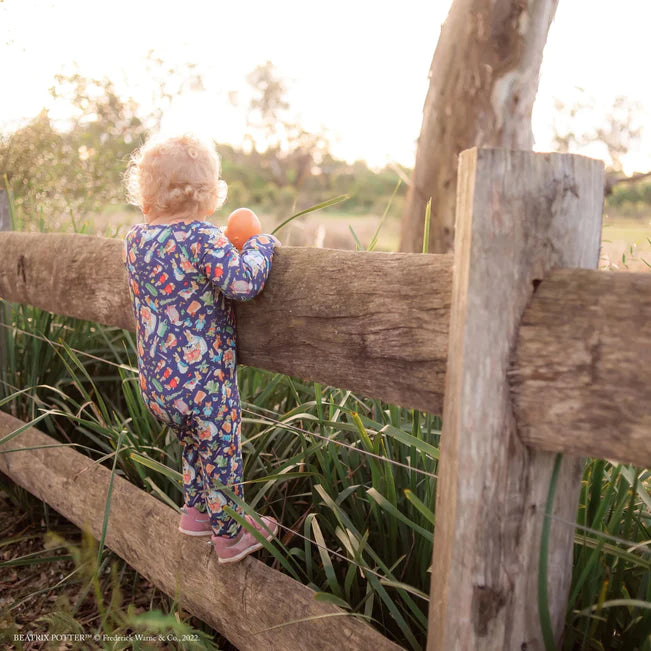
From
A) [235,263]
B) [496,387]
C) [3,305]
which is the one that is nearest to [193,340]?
[235,263]

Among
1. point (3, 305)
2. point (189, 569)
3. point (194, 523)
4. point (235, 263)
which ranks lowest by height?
point (189, 569)

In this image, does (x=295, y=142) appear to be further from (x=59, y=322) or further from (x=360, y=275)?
(x=360, y=275)

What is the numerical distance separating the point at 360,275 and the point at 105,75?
5.94 meters

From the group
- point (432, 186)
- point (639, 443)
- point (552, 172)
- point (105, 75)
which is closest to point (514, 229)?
point (552, 172)

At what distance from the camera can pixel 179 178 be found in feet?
5.98

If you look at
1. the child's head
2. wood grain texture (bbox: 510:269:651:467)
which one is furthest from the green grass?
the child's head

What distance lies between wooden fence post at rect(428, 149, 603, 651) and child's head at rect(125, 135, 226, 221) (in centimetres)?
89

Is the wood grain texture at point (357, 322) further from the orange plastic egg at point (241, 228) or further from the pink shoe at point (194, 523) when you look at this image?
the pink shoe at point (194, 523)

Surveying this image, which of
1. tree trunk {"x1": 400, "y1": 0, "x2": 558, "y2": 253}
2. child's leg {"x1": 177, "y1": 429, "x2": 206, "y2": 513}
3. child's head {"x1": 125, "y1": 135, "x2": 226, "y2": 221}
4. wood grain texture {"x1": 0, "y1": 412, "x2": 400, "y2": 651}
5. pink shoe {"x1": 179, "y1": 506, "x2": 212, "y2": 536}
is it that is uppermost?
tree trunk {"x1": 400, "y1": 0, "x2": 558, "y2": 253}

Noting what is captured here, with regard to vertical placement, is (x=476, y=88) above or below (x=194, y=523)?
above

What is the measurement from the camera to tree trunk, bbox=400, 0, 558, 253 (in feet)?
13.9

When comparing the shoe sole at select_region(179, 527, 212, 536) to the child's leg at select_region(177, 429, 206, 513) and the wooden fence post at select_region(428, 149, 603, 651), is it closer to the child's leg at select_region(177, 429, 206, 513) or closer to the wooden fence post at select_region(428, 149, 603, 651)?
the child's leg at select_region(177, 429, 206, 513)

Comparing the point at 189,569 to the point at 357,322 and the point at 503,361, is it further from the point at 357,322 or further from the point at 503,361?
the point at 503,361

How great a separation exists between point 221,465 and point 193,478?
192 mm
